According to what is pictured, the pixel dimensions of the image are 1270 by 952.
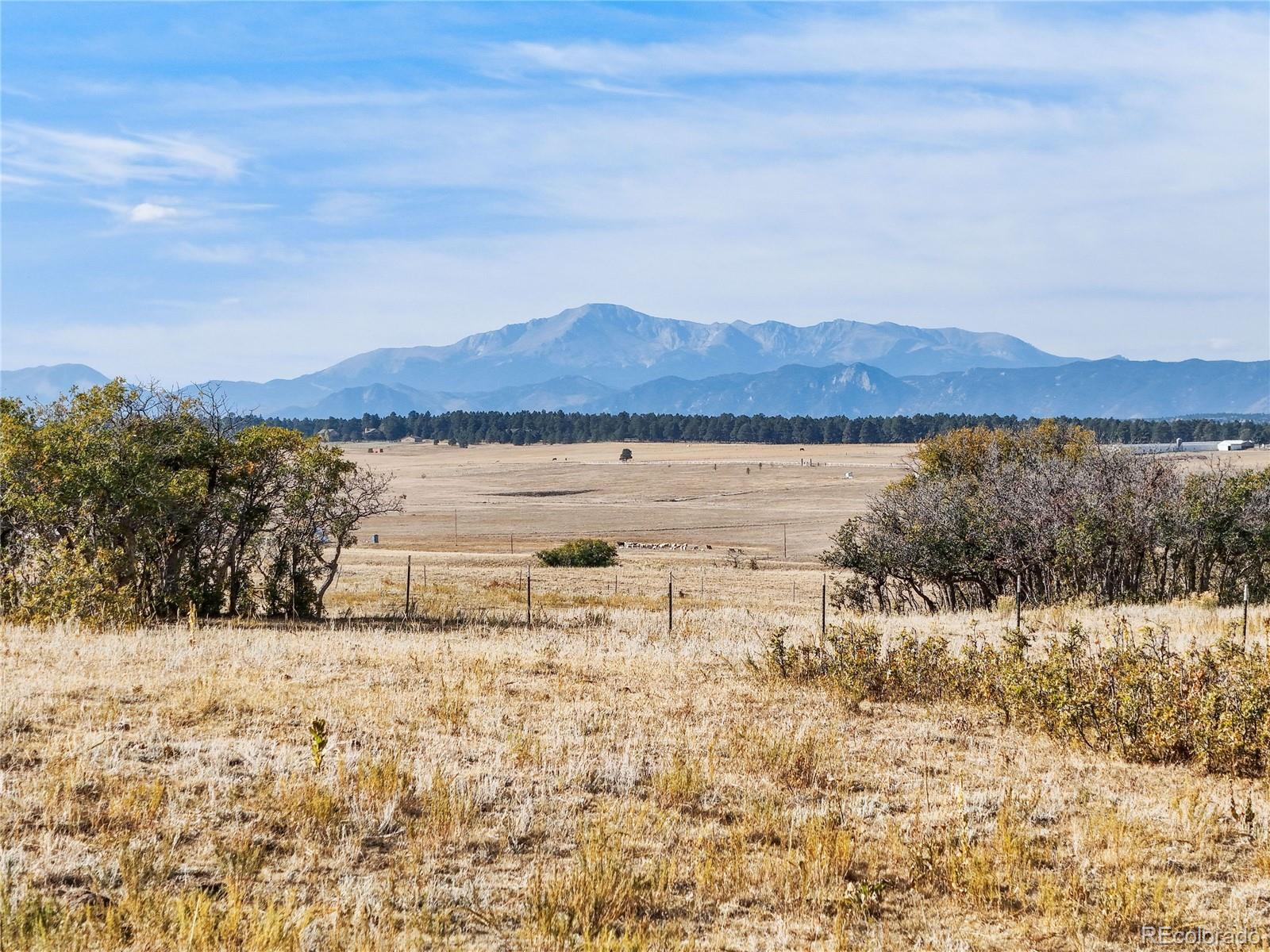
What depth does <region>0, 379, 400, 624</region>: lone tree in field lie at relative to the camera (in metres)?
20.2

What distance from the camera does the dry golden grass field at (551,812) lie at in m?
6.74

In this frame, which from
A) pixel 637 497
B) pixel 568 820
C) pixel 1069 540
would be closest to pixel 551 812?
pixel 568 820

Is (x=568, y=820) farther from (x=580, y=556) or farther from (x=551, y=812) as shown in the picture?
(x=580, y=556)

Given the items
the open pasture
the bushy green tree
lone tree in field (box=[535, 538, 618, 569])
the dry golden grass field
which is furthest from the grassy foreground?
the open pasture

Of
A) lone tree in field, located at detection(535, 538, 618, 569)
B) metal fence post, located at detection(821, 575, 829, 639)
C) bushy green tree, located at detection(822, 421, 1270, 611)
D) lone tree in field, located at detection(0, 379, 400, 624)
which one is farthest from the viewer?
lone tree in field, located at detection(535, 538, 618, 569)

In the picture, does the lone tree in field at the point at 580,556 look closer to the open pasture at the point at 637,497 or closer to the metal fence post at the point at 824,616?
the open pasture at the point at 637,497

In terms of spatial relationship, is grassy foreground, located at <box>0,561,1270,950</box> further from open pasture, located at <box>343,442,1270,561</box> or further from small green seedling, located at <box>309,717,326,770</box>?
open pasture, located at <box>343,442,1270,561</box>

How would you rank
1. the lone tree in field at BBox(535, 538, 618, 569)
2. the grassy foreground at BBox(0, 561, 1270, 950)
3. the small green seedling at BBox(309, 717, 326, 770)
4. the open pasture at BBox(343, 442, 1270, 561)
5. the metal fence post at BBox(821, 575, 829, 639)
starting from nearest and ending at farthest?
the grassy foreground at BBox(0, 561, 1270, 950)
the small green seedling at BBox(309, 717, 326, 770)
the metal fence post at BBox(821, 575, 829, 639)
the lone tree in field at BBox(535, 538, 618, 569)
the open pasture at BBox(343, 442, 1270, 561)

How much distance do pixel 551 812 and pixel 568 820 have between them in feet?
0.98

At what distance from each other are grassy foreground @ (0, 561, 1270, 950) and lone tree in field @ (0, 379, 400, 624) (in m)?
6.20

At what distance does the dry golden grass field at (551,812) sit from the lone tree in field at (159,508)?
3.11m

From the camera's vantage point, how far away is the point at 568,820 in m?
8.64

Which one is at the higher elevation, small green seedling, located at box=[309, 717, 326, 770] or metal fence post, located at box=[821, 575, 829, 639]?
small green seedling, located at box=[309, 717, 326, 770]

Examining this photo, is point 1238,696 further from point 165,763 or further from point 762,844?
point 165,763
